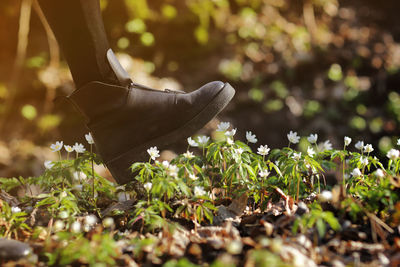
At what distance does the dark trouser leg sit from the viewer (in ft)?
5.40

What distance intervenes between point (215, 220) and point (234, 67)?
247cm

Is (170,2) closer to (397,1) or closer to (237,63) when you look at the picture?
(237,63)

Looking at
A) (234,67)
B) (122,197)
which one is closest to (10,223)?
(122,197)

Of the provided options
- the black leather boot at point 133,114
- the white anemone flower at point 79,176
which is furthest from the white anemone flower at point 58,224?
the black leather boot at point 133,114

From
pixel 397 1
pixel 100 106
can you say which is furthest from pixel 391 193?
pixel 397 1

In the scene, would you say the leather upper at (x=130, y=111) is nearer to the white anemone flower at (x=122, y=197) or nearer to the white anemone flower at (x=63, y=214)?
the white anemone flower at (x=122, y=197)

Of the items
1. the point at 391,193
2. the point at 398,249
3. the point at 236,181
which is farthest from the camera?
the point at 236,181

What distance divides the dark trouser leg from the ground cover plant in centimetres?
34

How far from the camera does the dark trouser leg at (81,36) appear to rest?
1.65 m

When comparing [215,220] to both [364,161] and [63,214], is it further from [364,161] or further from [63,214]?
[364,161]

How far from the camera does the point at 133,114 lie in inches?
71.7

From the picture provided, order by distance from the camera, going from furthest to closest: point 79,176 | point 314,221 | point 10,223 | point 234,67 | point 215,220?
point 234,67 → point 79,176 → point 215,220 → point 10,223 → point 314,221

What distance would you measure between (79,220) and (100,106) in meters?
0.57

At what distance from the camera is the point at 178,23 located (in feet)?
12.4
